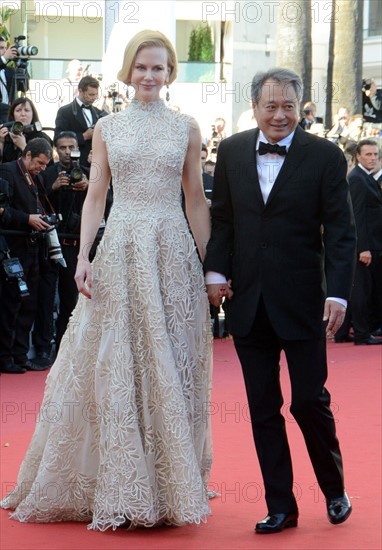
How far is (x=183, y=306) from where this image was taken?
16.1ft

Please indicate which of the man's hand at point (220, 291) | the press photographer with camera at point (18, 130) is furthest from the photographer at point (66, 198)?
the man's hand at point (220, 291)

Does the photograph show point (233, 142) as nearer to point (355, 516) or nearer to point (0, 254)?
point (355, 516)

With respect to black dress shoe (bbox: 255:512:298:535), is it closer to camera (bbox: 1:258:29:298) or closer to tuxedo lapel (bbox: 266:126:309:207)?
tuxedo lapel (bbox: 266:126:309:207)

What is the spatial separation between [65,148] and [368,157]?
319 centimetres

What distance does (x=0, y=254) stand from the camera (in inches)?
338

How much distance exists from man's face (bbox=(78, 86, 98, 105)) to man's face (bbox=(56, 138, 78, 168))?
1127mm

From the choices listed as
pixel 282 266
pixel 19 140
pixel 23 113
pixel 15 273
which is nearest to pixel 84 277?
pixel 282 266

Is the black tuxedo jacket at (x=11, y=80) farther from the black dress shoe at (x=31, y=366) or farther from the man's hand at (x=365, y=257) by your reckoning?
the man's hand at (x=365, y=257)

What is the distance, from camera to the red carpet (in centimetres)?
460

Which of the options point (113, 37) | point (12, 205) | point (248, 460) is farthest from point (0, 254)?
point (113, 37)

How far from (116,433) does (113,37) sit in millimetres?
11168

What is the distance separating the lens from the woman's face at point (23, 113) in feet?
31.1

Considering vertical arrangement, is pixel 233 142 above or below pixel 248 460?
above

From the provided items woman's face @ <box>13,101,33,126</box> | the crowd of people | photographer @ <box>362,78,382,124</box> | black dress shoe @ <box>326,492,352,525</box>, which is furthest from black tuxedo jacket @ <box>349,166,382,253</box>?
photographer @ <box>362,78,382,124</box>
